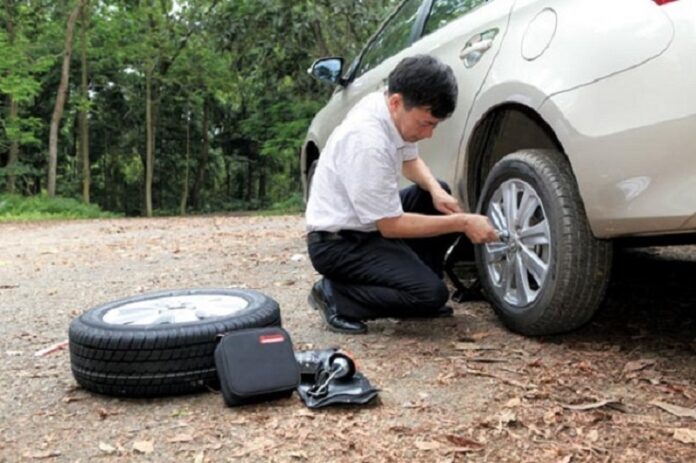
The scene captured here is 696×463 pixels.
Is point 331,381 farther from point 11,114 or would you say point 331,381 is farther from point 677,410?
point 11,114

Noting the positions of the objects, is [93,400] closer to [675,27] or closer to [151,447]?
[151,447]

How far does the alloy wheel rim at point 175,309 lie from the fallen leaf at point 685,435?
4.68 feet

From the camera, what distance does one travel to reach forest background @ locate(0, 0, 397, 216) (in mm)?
13645

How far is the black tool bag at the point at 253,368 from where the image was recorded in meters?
2.01

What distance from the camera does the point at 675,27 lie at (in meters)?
1.96

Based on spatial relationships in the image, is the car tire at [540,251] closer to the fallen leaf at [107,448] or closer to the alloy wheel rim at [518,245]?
the alloy wheel rim at [518,245]

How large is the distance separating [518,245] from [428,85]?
711 mm

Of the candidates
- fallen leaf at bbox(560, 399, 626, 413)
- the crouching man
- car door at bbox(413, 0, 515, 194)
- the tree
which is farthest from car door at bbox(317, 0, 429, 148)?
the tree

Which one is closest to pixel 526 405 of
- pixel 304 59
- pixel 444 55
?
pixel 444 55

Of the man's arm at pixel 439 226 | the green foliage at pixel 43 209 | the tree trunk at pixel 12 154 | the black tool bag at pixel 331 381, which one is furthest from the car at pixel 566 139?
the tree trunk at pixel 12 154

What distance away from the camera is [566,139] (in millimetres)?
2291

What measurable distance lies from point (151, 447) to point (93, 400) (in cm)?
49

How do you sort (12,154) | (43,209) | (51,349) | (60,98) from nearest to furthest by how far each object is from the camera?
1. (51,349)
2. (43,209)
3. (60,98)
4. (12,154)

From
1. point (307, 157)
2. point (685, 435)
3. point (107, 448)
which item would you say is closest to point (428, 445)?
point (685, 435)
